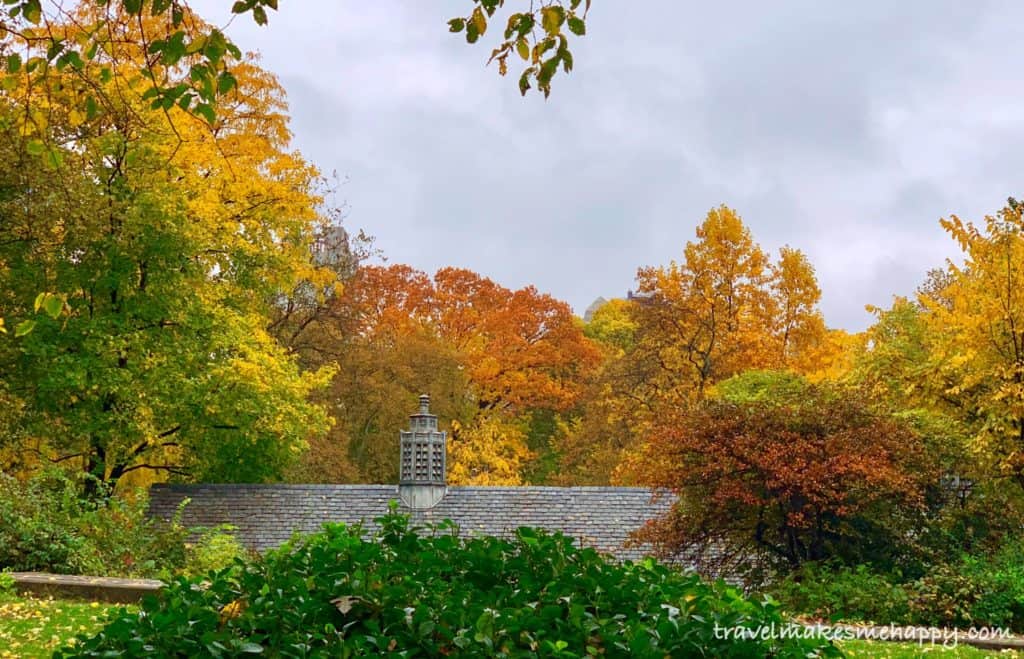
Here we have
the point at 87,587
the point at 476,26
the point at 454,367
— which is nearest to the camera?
the point at 476,26

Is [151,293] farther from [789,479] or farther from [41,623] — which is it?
[789,479]

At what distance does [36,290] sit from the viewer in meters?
17.1

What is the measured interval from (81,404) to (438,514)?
8.19 metres

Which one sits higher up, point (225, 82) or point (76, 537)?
point (225, 82)

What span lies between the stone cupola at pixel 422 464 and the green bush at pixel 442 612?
19.4m

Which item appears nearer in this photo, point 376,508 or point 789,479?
point 789,479

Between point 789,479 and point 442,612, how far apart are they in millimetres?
8563

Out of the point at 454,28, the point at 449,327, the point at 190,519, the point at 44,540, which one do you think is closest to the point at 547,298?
the point at 449,327

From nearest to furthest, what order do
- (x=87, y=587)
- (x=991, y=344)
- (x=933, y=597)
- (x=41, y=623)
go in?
(x=41, y=623) → (x=87, y=587) → (x=933, y=597) → (x=991, y=344)

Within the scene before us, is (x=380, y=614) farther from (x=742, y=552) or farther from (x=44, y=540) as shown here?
(x=742, y=552)

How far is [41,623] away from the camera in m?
7.56

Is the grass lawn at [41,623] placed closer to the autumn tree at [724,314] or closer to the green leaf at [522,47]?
the green leaf at [522,47]

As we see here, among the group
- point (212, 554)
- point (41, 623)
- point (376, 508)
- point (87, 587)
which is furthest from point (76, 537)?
point (376, 508)

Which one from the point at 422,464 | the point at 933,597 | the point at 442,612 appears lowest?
the point at 933,597
